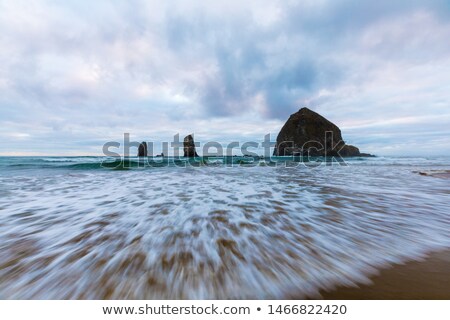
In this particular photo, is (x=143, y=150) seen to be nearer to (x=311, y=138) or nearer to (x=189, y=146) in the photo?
(x=189, y=146)

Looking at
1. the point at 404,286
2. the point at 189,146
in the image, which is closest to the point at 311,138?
the point at 189,146

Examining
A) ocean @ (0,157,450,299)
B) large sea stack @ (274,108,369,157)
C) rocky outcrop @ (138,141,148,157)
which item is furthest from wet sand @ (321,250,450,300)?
large sea stack @ (274,108,369,157)

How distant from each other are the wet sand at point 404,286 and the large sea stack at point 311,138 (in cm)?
6622

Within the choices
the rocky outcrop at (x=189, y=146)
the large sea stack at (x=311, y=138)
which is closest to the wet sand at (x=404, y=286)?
the rocky outcrop at (x=189, y=146)

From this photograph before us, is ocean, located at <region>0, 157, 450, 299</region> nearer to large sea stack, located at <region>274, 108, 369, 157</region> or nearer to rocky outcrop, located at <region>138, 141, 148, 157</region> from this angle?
rocky outcrop, located at <region>138, 141, 148, 157</region>

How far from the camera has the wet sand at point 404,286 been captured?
4.60 feet

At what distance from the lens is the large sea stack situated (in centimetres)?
6413

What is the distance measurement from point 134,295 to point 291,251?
61.0 inches

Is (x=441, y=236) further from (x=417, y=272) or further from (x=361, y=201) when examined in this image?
(x=361, y=201)

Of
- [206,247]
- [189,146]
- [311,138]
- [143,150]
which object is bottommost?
[206,247]

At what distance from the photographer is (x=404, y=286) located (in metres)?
1.47

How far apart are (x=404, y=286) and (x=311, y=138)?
69.7 meters

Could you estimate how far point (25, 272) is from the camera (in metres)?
1.73

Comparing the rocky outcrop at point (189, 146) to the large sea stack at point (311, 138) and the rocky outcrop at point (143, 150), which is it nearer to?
the rocky outcrop at point (143, 150)
